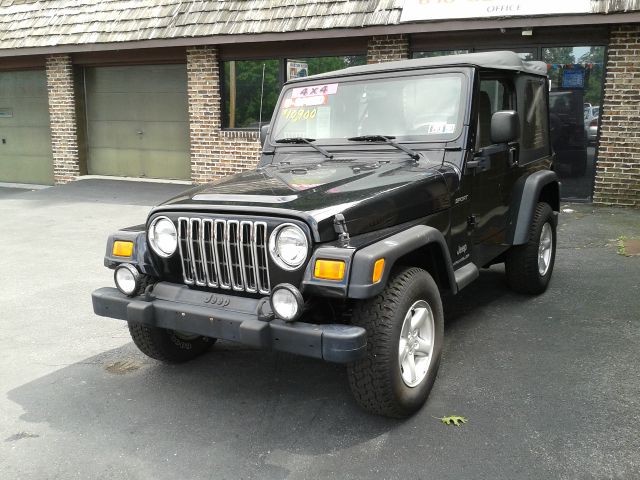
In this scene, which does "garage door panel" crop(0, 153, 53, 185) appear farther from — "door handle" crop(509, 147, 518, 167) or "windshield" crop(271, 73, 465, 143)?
"door handle" crop(509, 147, 518, 167)

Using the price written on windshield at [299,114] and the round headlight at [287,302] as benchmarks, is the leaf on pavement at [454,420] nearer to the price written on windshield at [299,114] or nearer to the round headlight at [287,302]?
the round headlight at [287,302]

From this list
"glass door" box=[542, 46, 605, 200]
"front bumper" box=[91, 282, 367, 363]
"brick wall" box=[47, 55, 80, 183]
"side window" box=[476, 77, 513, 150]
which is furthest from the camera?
"brick wall" box=[47, 55, 80, 183]

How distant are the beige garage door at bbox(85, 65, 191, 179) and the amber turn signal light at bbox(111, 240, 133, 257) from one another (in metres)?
9.23

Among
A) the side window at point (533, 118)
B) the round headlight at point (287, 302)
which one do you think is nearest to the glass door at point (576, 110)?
the side window at point (533, 118)

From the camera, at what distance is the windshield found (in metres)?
4.21

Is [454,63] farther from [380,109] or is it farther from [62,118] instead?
[62,118]

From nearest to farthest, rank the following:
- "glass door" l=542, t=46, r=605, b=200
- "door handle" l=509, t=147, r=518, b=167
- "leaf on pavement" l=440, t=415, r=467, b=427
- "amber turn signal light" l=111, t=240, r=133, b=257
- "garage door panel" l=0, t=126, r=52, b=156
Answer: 1. "leaf on pavement" l=440, t=415, r=467, b=427
2. "amber turn signal light" l=111, t=240, r=133, b=257
3. "door handle" l=509, t=147, r=518, b=167
4. "glass door" l=542, t=46, r=605, b=200
5. "garage door panel" l=0, t=126, r=52, b=156

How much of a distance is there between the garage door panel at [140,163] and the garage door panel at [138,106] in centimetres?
70

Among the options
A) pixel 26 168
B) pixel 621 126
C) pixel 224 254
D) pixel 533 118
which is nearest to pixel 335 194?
pixel 224 254

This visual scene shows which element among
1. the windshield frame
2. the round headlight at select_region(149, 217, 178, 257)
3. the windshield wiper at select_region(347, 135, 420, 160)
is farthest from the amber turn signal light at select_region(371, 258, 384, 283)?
the windshield frame

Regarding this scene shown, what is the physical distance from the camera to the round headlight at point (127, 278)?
3531 millimetres

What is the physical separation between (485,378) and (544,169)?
247cm

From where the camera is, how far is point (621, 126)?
30.3 ft

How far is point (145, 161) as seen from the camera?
43.6 ft
